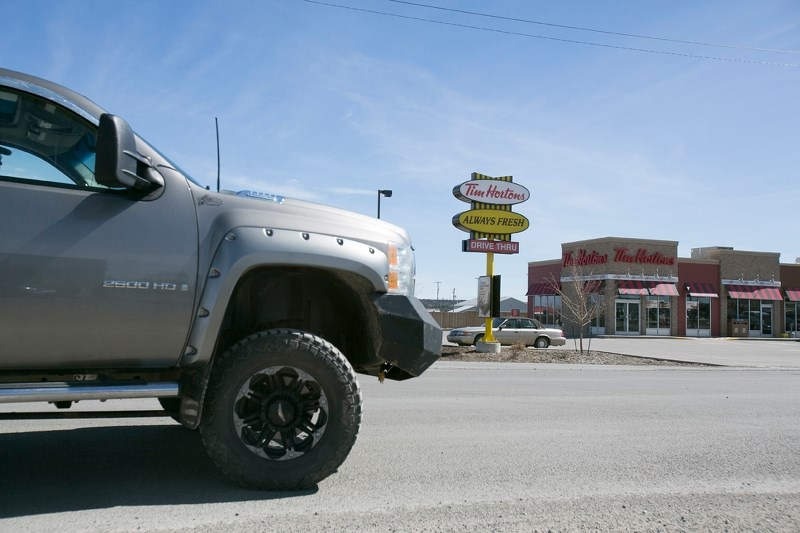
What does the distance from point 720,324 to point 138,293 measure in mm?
50141

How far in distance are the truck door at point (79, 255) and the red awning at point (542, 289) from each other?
45618mm

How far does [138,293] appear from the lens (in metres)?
3.53

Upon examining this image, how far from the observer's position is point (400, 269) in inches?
172

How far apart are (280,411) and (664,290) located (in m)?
44.8

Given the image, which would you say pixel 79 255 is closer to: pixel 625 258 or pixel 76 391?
pixel 76 391

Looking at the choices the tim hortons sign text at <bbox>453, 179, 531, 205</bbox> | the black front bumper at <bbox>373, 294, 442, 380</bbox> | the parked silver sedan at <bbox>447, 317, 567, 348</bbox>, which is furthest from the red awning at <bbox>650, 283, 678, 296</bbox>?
the black front bumper at <bbox>373, 294, 442, 380</bbox>

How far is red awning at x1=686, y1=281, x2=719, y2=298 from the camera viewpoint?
150 feet

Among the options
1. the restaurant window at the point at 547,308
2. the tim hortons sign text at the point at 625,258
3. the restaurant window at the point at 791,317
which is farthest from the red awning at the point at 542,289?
the restaurant window at the point at 791,317

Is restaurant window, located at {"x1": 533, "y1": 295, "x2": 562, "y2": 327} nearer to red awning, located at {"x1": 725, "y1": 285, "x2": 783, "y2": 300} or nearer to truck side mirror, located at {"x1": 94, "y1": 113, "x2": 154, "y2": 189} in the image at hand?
red awning, located at {"x1": 725, "y1": 285, "x2": 783, "y2": 300}

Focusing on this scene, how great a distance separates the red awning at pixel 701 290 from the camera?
45812 millimetres

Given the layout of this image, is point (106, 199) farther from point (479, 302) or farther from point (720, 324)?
point (720, 324)

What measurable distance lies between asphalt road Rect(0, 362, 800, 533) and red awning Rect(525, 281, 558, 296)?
41155 millimetres

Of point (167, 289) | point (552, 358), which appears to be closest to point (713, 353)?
point (552, 358)

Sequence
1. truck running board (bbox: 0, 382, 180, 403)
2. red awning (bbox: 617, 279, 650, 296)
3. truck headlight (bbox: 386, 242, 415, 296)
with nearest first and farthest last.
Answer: truck running board (bbox: 0, 382, 180, 403) < truck headlight (bbox: 386, 242, 415, 296) < red awning (bbox: 617, 279, 650, 296)
